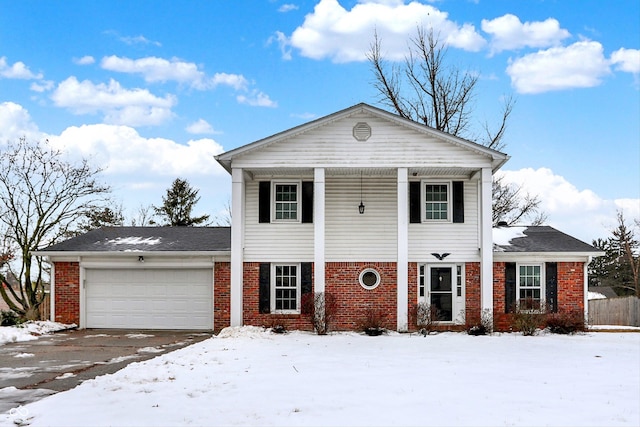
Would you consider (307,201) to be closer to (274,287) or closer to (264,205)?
(264,205)

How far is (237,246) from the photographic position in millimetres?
17922

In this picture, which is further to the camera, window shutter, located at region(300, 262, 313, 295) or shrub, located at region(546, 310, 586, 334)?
window shutter, located at region(300, 262, 313, 295)

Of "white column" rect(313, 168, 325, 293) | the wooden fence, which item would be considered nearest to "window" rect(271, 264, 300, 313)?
"white column" rect(313, 168, 325, 293)

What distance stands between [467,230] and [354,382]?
31.9ft

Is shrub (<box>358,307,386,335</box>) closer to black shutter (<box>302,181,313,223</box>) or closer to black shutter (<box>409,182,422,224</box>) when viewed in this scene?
black shutter (<box>409,182,422,224</box>)

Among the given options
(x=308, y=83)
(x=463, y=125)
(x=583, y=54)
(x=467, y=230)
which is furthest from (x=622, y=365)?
(x=463, y=125)

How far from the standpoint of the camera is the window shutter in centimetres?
1827

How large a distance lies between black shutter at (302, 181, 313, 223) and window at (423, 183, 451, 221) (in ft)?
11.0

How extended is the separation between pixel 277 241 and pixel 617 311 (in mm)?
15802

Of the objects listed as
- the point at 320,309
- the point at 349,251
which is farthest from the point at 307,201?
the point at 320,309

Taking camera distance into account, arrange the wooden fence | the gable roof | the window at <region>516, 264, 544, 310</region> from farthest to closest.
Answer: the wooden fence < the window at <region>516, 264, 544, 310</region> < the gable roof

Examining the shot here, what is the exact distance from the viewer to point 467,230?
18.4 meters

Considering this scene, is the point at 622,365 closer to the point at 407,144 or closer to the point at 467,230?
the point at 467,230

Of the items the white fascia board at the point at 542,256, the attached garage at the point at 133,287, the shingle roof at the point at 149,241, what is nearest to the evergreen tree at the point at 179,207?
the shingle roof at the point at 149,241
